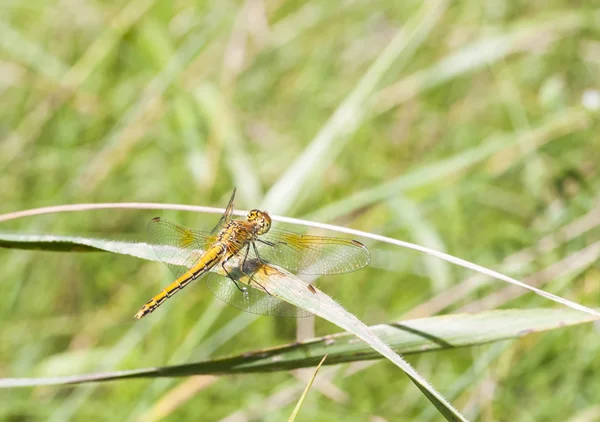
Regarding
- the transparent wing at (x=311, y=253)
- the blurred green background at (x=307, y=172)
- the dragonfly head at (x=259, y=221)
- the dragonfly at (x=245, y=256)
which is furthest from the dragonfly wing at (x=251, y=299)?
the blurred green background at (x=307, y=172)

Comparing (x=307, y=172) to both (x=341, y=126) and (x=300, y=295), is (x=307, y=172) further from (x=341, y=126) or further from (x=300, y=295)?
(x=300, y=295)

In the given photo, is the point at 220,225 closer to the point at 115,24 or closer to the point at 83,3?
the point at 115,24

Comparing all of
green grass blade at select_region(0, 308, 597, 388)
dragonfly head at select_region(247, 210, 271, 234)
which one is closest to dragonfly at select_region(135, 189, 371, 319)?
dragonfly head at select_region(247, 210, 271, 234)

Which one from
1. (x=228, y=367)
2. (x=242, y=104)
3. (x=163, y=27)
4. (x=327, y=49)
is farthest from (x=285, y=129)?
(x=228, y=367)

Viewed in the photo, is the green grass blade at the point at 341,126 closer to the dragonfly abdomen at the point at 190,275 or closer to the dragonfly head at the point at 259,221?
the dragonfly head at the point at 259,221

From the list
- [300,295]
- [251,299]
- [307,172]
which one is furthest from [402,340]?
[307,172]
